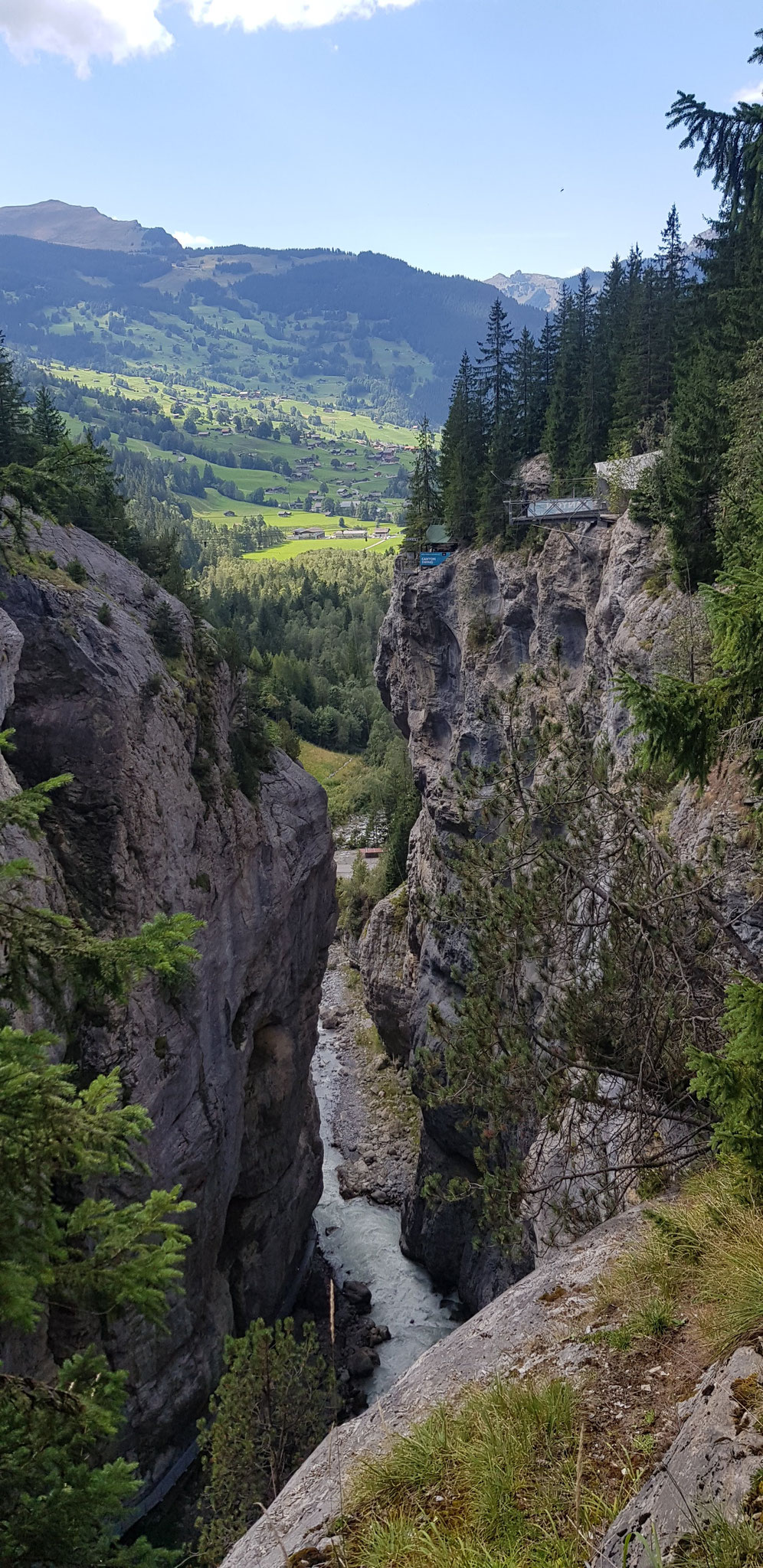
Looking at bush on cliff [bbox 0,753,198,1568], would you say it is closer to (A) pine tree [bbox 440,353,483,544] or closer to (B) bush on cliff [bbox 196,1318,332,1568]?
(B) bush on cliff [bbox 196,1318,332,1568]

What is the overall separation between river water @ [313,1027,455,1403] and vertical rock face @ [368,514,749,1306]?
4.31ft

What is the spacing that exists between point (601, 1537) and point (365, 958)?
49484 millimetres

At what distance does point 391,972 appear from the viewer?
172 ft

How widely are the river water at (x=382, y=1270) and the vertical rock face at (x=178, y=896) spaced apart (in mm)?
5366

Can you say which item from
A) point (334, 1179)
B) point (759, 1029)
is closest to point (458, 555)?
point (334, 1179)

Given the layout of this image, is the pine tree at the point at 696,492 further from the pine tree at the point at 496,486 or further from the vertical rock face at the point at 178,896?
the pine tree at the point at 496,486

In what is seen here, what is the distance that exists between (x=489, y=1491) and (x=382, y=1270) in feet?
126

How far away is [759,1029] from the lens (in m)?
6.90

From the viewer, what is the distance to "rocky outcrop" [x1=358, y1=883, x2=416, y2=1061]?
51750 millimetres

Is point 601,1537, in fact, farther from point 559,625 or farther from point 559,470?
point 559,470

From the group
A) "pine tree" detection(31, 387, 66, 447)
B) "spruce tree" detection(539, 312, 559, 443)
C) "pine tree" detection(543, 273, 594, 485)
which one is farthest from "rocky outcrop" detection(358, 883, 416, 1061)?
"pine tree" detection(31, 387, 66, 447)

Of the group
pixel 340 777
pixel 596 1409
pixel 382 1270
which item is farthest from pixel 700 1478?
pixel 340 777

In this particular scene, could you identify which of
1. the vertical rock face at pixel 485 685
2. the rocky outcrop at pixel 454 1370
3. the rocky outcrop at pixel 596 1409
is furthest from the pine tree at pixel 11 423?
the rocky outcrop at pixel 596 1409

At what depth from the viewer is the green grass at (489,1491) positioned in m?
5.96
